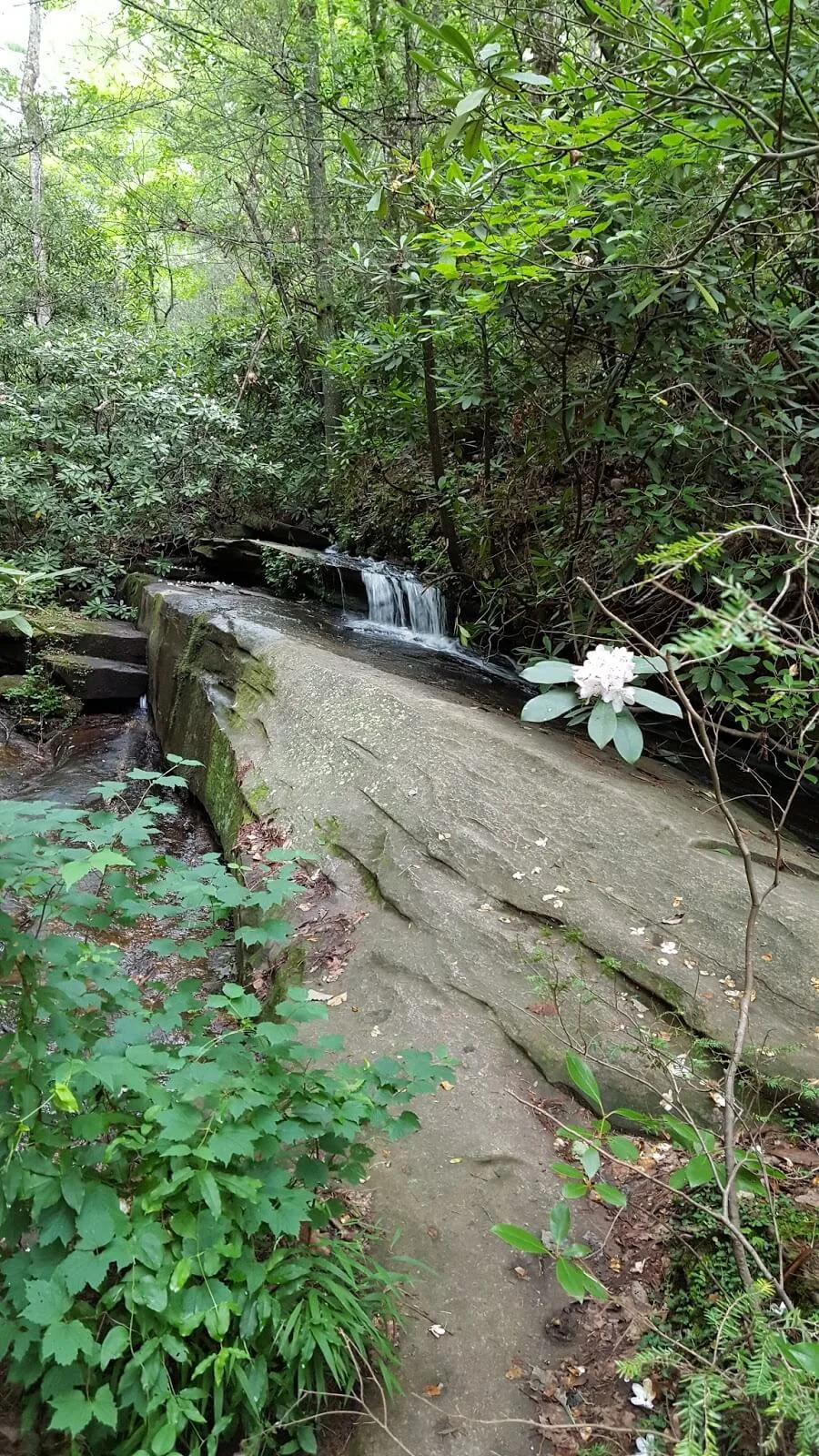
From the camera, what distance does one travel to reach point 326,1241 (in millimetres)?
1865

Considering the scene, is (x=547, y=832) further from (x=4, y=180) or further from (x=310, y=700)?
(x=4, y=180)

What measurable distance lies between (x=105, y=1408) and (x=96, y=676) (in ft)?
23.3

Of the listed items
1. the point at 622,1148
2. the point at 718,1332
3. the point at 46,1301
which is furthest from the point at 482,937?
the point at 46,1301

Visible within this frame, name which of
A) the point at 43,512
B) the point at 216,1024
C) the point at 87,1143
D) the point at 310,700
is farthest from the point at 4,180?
the point at 87,1143

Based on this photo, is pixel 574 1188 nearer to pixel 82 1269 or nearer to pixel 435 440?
pixel 82 1269

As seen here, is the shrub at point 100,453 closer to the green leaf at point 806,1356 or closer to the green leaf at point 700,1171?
the green leaf at point 700,1171

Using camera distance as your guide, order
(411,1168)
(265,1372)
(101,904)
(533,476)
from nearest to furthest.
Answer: (265,1372) < (101,904) < (411,1168) < (533,476)

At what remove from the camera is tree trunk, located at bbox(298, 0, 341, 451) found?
9.66m

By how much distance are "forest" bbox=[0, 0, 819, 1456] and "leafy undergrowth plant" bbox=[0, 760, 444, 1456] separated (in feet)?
0.04

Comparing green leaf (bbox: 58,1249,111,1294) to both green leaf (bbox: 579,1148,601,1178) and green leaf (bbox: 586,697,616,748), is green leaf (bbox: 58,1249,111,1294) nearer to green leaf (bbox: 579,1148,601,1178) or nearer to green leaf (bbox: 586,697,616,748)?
green leaf (bbox: 579,1148,601,1178)

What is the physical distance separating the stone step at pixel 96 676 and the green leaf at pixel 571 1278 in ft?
24.2

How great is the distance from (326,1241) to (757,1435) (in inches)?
39.2

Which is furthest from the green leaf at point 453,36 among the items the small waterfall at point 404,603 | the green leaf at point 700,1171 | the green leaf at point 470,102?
the small waterfall at point 404,603

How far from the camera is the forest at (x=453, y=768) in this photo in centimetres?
158
